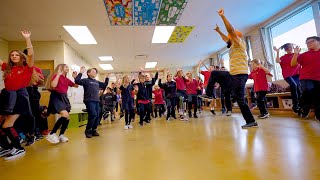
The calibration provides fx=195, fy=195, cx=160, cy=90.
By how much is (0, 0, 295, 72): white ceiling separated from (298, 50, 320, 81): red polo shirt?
2.58m

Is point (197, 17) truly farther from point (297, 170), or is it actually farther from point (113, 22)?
point (297, 170)

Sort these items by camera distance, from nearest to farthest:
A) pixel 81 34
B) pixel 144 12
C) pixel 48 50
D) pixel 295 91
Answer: pixel 295 91, pixel 144 12, pixel 81 34, pixel 48 50

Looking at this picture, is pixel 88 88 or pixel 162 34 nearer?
pixel 88 88

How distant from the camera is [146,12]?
5.00m

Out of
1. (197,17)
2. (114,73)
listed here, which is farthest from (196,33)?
(114,73)

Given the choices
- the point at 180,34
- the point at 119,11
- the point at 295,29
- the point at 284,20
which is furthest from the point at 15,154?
the point at 284,20

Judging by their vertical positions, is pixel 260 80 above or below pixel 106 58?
below

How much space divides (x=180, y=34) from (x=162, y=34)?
2.08 ft

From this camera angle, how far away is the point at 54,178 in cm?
134

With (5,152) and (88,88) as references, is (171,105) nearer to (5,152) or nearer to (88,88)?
(88,88)

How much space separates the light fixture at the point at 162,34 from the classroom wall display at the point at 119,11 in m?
1.08

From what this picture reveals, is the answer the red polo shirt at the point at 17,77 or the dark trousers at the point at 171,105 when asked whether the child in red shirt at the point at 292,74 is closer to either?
the dark trousers at the point at 171,105

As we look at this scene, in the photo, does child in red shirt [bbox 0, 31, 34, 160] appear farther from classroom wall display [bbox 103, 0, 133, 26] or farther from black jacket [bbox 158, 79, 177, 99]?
black jacket [bbox 158, 79, 177, 99]

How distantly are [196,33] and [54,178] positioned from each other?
21.0 feet
